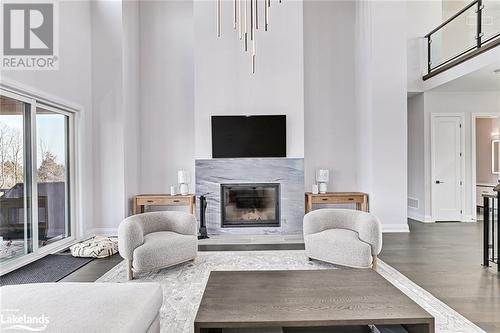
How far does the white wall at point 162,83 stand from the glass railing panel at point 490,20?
525cm

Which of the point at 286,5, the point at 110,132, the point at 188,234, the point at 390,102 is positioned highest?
the point at 286,5

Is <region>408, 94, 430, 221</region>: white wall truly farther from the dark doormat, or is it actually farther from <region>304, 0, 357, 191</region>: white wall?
the dark doormat

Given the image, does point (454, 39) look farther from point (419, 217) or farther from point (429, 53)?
point (419, 217)

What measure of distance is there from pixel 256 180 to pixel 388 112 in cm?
275

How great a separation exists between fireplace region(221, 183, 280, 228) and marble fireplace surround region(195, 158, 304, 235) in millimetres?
90

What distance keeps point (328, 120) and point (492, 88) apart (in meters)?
3.43

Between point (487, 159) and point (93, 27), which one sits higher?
point (93, 27)

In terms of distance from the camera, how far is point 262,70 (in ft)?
20.2

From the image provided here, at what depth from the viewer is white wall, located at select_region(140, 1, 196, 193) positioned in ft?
21.4

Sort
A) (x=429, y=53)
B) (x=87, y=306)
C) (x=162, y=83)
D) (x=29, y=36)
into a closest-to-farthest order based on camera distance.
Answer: (x=87, y=306), (x=29, y=36), (x=162, y=83), (x=429, y=53)

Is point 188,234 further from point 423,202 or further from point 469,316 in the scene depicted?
point 423,202

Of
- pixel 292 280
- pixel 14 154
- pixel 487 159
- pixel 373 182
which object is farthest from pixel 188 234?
pixel 487 159

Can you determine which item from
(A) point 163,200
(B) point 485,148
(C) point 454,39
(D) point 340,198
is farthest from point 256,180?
(B) point 485,148

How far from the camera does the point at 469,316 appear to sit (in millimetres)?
2613
